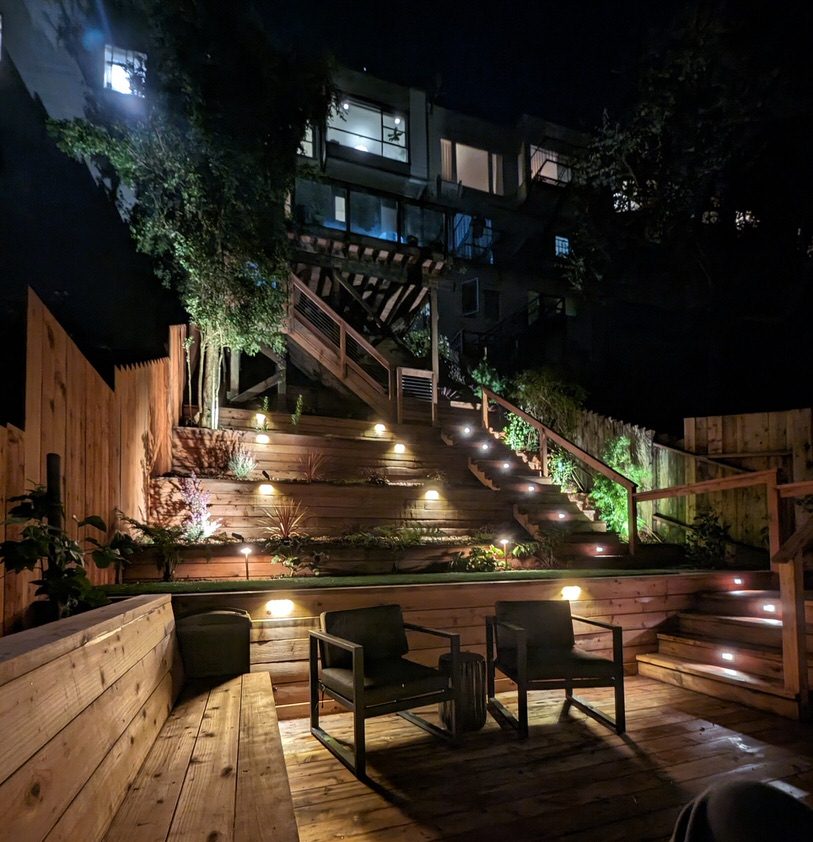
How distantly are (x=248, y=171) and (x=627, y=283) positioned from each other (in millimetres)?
11384

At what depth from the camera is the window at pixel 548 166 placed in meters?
17.4

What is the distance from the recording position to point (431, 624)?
4512 millimetres

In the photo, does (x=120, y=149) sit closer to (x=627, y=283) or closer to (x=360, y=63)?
(x=360, y=63)

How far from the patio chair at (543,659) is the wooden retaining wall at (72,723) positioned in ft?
7.57

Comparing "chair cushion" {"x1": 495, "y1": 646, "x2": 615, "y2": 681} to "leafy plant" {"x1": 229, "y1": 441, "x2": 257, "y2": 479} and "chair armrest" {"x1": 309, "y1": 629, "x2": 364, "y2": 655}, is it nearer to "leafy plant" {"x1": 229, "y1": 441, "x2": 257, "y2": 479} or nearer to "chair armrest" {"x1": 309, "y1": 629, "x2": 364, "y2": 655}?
"chair armrest" {"x1": 309, "y1": 629, "x2": 364, "y2": 655}

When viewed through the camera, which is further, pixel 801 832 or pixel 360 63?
pixel 360 63

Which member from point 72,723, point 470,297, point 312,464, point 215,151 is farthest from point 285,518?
point 470,297

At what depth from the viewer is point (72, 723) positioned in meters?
1.44

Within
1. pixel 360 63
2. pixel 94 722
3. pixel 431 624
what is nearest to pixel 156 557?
pixel 431 624

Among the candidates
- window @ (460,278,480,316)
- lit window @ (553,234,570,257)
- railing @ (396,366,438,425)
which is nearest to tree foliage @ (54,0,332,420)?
railing @ (396,366,438,425)

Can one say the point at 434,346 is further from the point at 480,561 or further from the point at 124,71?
the point at 124,71

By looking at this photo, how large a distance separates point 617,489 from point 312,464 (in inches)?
170

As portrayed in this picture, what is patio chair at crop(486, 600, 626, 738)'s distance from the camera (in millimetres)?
3768

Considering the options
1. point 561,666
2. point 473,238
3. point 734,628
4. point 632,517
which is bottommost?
point 734,628
